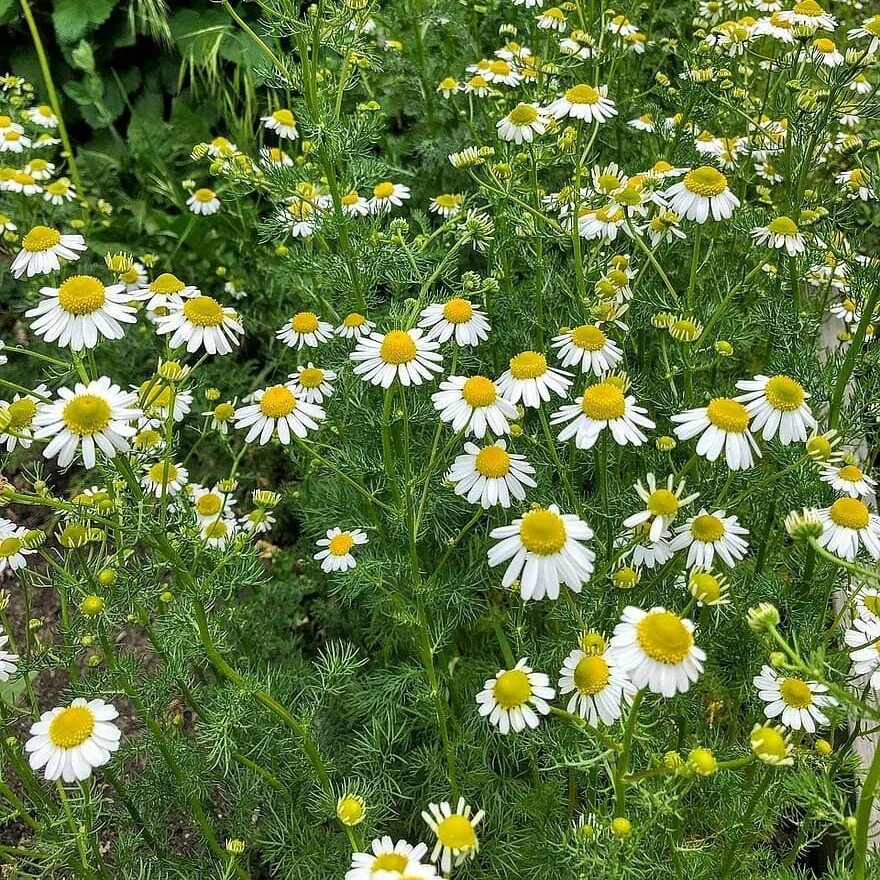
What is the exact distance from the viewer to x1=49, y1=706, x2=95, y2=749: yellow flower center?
1.35m

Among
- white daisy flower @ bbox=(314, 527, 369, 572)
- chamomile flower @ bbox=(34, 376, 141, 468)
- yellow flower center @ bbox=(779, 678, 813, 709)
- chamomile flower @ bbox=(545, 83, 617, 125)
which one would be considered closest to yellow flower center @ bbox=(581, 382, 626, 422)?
yellow flower center @ bbox=(779, 678, 813, 709)

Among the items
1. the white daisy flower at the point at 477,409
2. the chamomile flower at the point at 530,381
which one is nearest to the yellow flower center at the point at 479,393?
the white daisy flower at the point at 477,409

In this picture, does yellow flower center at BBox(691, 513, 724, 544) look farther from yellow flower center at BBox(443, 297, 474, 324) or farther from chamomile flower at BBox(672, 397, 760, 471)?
yellow flower center at BBox(443, 297, 474, 324)

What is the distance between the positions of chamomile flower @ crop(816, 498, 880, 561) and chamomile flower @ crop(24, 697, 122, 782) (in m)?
1.37

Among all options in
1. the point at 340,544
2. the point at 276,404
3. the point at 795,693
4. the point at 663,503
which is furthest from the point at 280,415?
the point at 795,693

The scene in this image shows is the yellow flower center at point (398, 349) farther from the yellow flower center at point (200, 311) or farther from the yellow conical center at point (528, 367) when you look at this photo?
the yellow flower center at point (200, 311)

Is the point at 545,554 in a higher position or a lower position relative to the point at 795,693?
higher

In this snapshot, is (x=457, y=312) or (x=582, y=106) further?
(x=582, y=106)

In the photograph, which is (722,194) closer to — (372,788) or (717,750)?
(717,750)

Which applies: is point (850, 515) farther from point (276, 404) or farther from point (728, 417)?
point (276, 404)

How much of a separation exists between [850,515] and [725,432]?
34 cm

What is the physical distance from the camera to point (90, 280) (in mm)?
1439

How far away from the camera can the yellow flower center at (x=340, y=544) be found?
191 cm

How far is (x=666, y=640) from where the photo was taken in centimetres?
111
